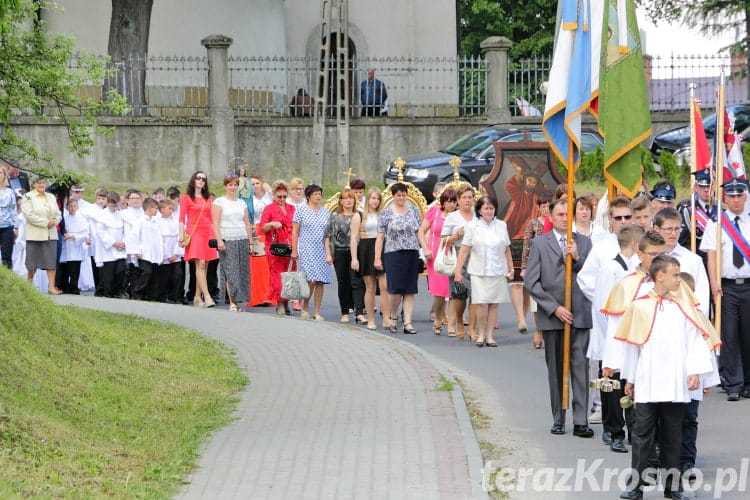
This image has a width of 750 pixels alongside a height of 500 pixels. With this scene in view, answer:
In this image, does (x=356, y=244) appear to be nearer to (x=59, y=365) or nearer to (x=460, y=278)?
(x=460, y=278)

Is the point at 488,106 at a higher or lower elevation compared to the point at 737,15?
lower

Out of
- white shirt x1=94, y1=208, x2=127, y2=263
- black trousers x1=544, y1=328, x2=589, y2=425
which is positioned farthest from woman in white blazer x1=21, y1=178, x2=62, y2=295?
black trousers x1=544, y1=328, x2=589, y2=425

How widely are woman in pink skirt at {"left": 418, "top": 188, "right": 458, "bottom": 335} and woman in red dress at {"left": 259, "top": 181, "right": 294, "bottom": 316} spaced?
2295mm

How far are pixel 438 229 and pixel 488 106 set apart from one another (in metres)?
15.4

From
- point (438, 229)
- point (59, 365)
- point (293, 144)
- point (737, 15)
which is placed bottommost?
point (59, 365)

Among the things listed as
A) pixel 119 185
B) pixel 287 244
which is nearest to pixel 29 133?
pixel 119 185

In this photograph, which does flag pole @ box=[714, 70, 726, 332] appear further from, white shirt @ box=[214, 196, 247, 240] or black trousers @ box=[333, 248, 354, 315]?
white shirt @ box=[214, 196, 247, 240]

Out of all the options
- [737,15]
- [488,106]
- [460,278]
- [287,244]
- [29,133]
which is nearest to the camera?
[460,278]

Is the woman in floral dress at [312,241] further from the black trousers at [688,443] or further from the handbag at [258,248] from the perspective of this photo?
the black trousers at [688,443]

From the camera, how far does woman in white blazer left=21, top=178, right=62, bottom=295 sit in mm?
18734

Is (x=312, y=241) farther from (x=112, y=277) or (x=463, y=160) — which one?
(x=463, y=160)

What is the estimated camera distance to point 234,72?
31469 millimetres

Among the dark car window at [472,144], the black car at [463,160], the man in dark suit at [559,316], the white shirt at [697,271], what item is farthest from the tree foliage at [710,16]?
the white shirt at [697,271]

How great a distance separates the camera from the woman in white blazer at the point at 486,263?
1565 centimetres
